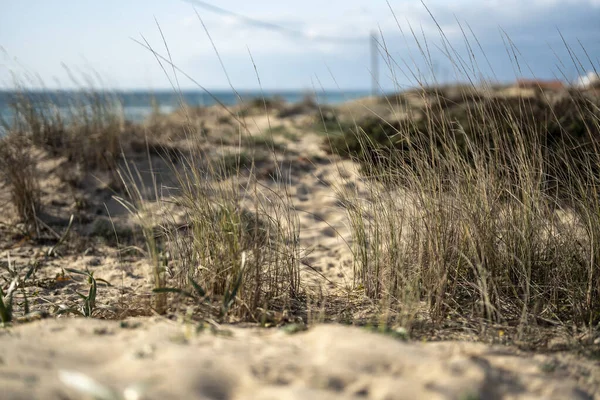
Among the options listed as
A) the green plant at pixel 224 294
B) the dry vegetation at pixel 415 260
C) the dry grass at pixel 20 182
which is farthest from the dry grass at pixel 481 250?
the dry grass at pixel 20 182

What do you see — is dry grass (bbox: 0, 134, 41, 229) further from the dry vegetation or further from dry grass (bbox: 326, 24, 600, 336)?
dry grass (bbox: 326, 24, 600, 336)

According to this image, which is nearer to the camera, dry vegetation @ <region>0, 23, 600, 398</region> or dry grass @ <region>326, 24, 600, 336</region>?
dry vegetation @ <region>0, 23, 600, 398</region>

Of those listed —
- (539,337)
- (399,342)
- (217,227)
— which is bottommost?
(539,337)

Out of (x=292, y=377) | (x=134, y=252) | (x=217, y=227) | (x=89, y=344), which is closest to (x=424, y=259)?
(x=217, y=227)

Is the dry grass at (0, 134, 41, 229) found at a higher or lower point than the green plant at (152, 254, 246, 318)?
higher

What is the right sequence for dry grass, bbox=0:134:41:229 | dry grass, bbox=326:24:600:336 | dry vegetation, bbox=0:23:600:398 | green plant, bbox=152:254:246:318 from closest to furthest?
green plant, bbox=152:254:246:318, dry vegetation, bbox=0:23:600:398, dry grass, bbox=326:24:600:336, dry grass, bbox=0:134:41:229

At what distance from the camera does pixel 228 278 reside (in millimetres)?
2354

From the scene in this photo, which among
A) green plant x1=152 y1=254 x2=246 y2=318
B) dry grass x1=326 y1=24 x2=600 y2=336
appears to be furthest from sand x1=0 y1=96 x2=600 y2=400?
dry grass x1=326 y1=24 x2=600 y2=336

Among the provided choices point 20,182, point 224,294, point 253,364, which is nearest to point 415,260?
point 224,294

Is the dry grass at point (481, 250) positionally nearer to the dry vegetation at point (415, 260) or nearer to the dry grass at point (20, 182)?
the dry vegetation at point (415, 260)

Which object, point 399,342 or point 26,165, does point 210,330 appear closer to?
point 399,342

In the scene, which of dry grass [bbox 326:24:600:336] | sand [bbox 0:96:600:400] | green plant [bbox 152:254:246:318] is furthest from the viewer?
dry grass [bbox 326:24:600:336]

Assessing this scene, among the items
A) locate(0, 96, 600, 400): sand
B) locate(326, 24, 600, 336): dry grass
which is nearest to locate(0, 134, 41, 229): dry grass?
locate(0, 96, 600, 400): sand

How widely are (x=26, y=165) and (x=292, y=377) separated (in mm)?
3811
